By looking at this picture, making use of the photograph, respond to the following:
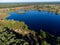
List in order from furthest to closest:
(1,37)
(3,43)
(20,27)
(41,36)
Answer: (20,27) < (41,36) < (1,37) < (3,43)

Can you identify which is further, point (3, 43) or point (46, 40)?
point (46, 40)

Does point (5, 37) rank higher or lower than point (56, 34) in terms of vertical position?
higher

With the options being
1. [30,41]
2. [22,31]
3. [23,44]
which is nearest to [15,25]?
[22,31]

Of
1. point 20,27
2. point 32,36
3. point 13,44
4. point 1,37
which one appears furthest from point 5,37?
point 20,27

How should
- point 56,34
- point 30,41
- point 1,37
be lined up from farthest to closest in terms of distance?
point 56,34 < point 30,41 < point 1,37

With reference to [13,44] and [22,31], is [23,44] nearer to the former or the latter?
[13,44]

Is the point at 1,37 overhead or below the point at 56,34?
overhead

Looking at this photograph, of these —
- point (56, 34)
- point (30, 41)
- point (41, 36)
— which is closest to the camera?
point (30, 41)

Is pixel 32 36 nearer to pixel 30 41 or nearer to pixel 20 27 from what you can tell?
pixel 30 41

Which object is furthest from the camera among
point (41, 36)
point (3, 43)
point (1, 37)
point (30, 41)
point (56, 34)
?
point (56, 34)
